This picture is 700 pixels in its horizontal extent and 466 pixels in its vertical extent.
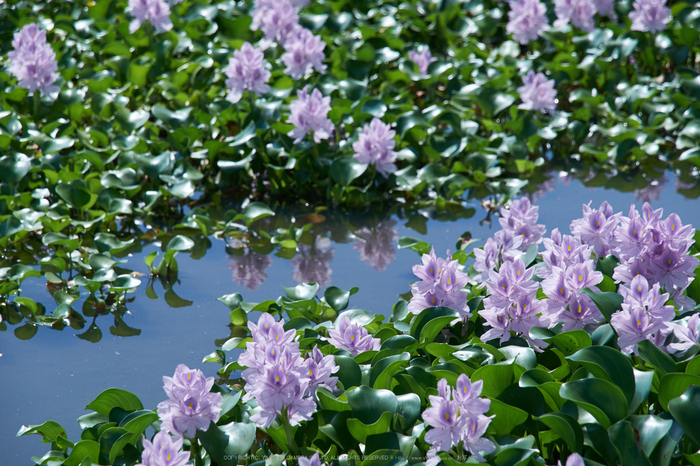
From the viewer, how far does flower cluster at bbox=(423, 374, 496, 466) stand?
167 cm

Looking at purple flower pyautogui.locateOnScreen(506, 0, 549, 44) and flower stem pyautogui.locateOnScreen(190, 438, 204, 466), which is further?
purple flower pyautogui.locateOnScreen(506, 0, 549, 44)

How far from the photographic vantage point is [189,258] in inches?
145

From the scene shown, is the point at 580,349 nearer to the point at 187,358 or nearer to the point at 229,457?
the point at 229,457

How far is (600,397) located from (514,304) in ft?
1.35

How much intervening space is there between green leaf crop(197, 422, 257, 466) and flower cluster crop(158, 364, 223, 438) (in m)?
0.06

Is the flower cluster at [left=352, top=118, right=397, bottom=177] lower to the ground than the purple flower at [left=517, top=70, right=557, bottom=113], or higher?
lower

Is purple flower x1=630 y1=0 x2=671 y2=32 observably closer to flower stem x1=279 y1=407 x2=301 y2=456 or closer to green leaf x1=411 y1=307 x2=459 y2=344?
green leaf x1=411 y1=307 x2=459 y2=344

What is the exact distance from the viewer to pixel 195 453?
6.75ft

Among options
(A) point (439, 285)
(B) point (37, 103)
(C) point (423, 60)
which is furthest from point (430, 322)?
(B) point (37, 103)

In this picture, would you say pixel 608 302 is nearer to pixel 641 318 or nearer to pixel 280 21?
pixel 641 318

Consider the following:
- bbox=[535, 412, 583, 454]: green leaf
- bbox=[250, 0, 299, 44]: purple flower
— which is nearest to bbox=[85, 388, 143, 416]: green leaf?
bbox=[535, 412, 583, 454]: green leaf

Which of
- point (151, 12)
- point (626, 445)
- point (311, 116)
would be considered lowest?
point (626, 445)

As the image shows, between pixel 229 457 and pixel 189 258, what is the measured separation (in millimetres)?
1822

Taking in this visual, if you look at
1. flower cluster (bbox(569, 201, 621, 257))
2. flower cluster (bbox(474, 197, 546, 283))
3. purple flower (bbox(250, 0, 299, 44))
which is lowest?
flower cluster (bbox(569, 201, 621, 257))
